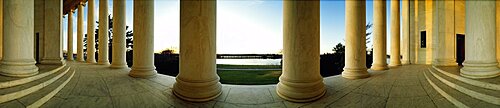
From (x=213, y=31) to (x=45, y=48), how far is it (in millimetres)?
56917

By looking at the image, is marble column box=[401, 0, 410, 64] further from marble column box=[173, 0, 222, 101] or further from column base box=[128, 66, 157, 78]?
column base box=[128, 66, 157, 78]

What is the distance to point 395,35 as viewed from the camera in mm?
67062

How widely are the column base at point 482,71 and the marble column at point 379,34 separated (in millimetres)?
16126

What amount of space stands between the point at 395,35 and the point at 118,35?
219 ft

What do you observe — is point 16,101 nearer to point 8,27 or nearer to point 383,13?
point 8,27

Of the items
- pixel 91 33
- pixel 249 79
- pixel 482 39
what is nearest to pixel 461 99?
pixel 482 39

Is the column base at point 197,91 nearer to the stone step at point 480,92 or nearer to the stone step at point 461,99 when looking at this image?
the stone step at point 461,99

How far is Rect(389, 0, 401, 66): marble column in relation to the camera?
6588cm

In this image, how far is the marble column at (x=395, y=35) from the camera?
2594 inches

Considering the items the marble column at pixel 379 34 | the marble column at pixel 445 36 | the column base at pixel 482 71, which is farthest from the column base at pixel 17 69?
the marble column at pixel 445 36

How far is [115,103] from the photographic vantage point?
2833 centimetres

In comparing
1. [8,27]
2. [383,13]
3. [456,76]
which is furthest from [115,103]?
[383,13]

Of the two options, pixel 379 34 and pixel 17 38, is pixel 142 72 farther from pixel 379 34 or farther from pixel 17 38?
pixel 379 34

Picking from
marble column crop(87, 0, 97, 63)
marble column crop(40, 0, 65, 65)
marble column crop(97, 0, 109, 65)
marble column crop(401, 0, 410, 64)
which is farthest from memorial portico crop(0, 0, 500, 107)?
marble column crop(87, 0, 97, 63)
